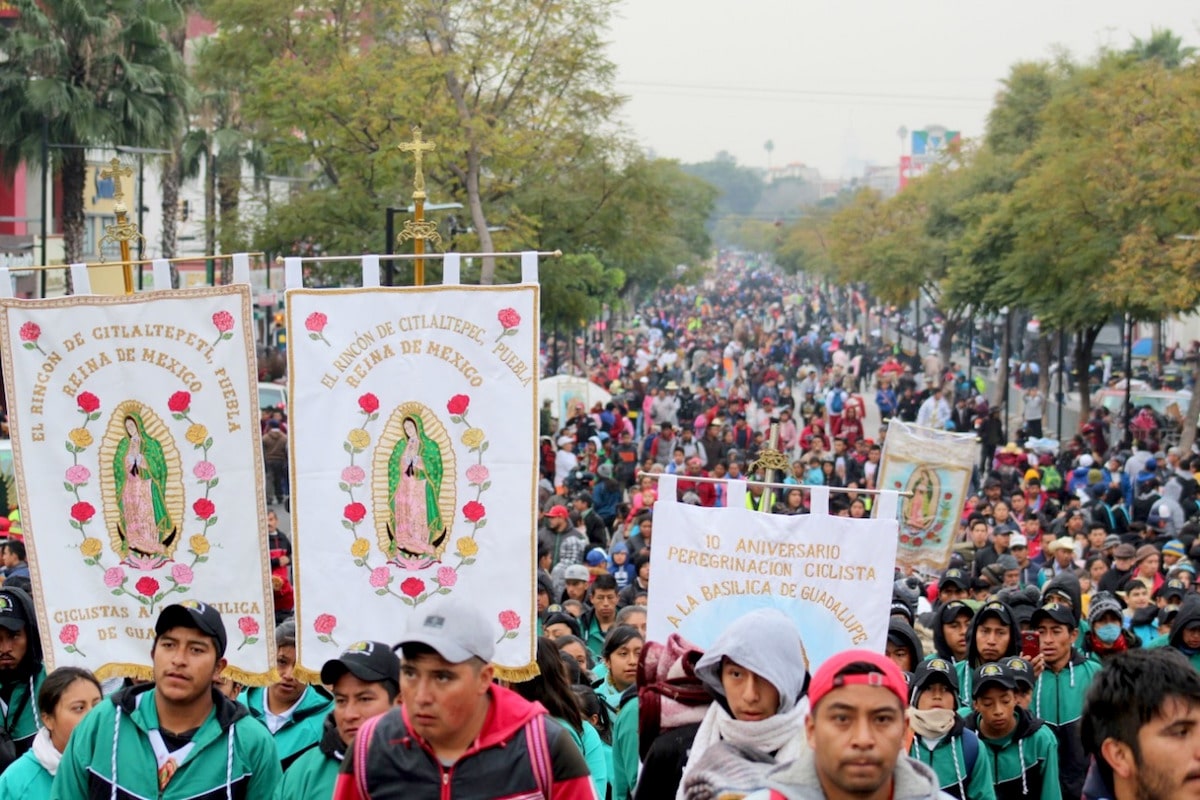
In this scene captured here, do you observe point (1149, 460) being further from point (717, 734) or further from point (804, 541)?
point (717, 734)

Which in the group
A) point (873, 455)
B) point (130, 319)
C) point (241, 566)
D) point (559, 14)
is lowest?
point (873, 455)

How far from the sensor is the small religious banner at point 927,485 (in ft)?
55.3

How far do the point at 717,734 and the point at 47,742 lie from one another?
2355mm

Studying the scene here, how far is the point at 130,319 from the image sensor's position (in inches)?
283

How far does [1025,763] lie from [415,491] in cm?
263

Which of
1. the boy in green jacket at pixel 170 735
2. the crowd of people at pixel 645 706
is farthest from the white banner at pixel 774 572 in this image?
the boy in green jacket at pixel 170 735

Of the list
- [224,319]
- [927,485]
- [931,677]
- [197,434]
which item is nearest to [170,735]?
[197,434]

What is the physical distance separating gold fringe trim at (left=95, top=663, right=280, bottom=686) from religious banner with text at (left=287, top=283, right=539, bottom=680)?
231mm

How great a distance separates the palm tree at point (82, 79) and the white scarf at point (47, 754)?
28835mm

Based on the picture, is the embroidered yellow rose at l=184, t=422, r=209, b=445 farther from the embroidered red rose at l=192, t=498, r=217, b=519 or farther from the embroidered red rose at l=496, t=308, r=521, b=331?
the embroidered red rose at l=496, t=308, r=521, b=331

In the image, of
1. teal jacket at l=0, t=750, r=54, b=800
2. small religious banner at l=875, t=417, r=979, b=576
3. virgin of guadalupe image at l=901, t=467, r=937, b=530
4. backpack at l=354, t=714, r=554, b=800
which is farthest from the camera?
virgin of guadalupe image at l=901, t=467, r=937, b=530

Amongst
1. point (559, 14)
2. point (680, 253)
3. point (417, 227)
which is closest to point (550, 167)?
point (559, 14)

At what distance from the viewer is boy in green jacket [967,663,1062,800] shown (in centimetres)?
756

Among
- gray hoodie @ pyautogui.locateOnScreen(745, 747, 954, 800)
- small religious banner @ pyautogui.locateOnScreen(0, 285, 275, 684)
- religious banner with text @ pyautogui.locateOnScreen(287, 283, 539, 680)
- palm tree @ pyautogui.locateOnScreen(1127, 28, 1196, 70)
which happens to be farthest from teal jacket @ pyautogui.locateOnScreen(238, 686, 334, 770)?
palm tree @ pyautogui.locateOnScreen(1127, 28, 1196, 70)
